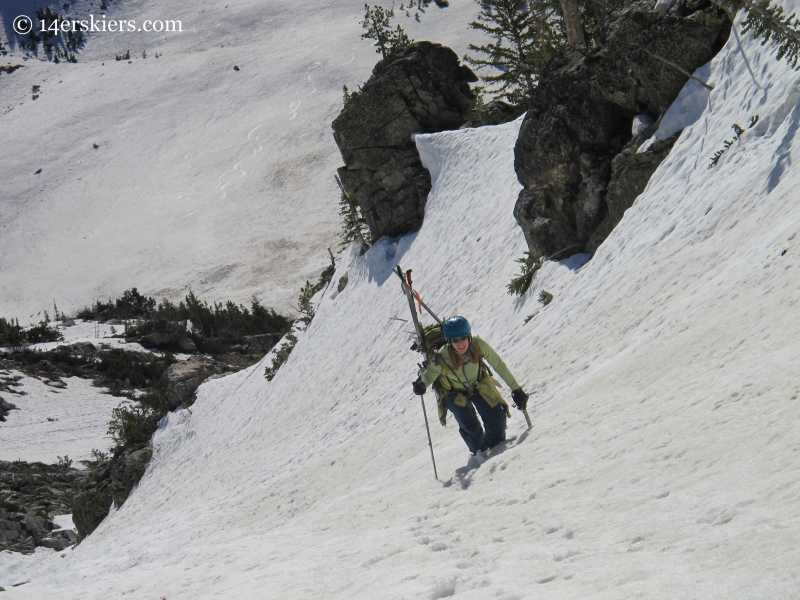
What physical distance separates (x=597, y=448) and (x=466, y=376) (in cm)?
220

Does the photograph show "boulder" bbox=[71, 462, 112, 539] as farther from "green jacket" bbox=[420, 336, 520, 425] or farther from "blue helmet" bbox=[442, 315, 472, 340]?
"blue helmet" bbox=[442, 315, 472, 340]

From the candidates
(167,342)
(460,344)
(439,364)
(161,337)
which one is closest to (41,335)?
(161,337)

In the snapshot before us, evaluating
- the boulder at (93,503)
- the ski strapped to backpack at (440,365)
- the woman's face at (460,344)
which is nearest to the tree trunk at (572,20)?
the ski strapped to backpack at (440,365)

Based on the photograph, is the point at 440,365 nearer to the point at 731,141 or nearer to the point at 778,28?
the point at 731,141

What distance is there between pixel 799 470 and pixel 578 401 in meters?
4.74

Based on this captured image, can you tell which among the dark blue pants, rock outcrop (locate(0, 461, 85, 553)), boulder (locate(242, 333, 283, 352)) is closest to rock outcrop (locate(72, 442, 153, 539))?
rock outcrop (locate(0, 461, 85, 553))

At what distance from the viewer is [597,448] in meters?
6.30

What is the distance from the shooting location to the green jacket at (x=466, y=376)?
8094 mm

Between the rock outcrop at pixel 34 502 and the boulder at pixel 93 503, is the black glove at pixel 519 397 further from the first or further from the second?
the rock outcrop at pixel 34 502

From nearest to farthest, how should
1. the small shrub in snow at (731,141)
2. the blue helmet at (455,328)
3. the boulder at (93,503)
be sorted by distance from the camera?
the blue helmet at (455,328)
the small shrub in snow at (731,141)
the boulder at (93,503)

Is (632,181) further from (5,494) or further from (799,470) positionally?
(5,494)

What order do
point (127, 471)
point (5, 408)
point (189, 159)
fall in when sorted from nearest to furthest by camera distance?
point (127, 471)
point (5, 408)
point (189, 159)

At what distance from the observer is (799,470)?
3762 mm

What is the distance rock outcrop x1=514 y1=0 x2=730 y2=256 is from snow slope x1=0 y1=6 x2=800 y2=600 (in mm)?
968
